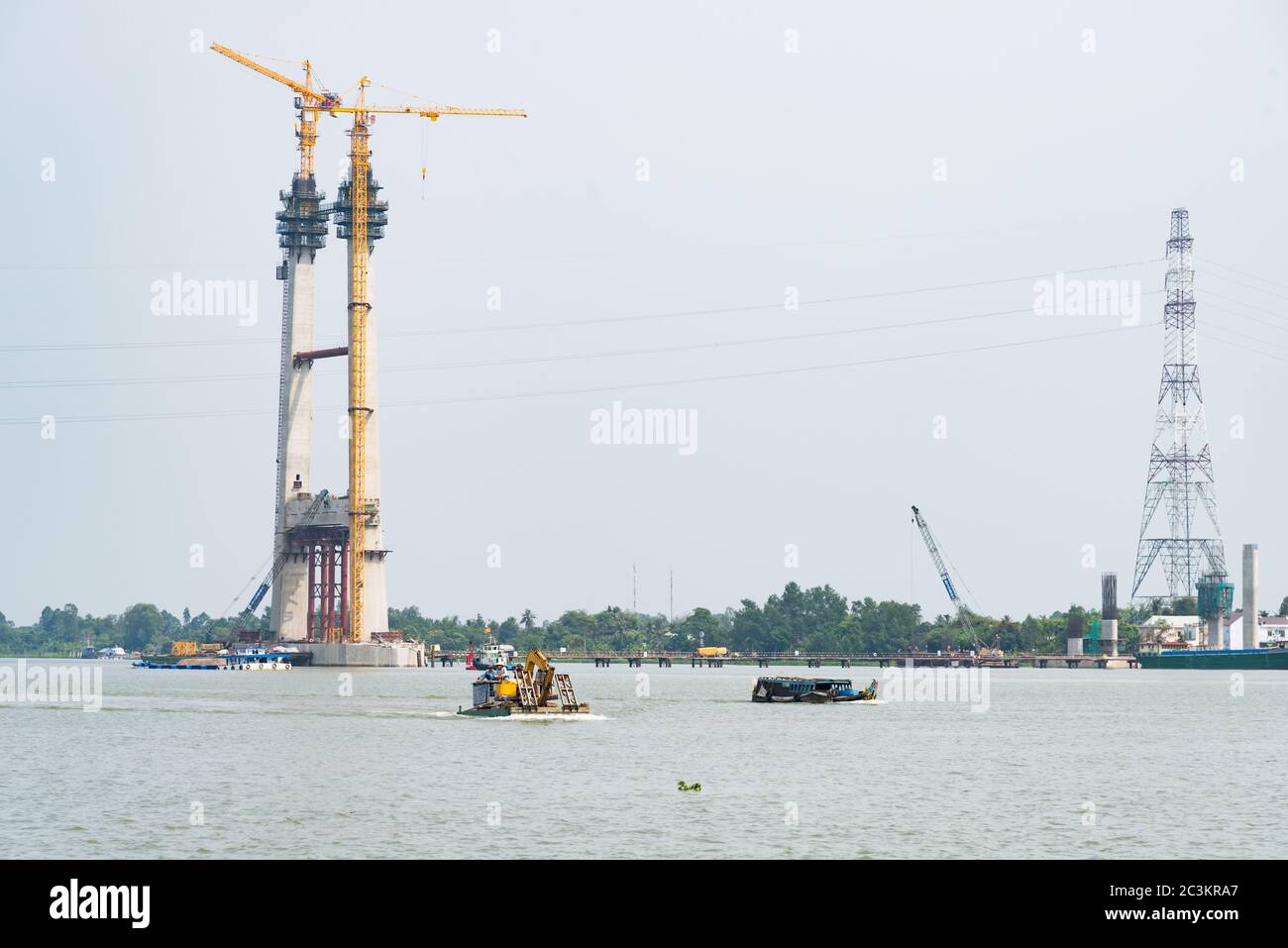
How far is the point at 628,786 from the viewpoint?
70.2 meters

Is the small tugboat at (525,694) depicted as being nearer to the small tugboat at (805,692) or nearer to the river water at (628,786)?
the river water at (628,786)

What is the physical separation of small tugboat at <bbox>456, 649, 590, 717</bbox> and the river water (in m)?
1.27

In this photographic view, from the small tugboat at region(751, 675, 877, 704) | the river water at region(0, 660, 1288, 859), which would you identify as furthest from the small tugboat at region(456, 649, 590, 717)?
the small tugboat at region(751, 675, 877, 704)

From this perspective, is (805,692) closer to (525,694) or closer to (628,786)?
(525,694)

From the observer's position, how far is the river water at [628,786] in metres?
53.1


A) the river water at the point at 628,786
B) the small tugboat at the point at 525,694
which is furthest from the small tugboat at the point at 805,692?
the small tugboat at the point at 525,694

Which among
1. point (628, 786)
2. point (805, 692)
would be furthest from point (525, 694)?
point (805, 692)

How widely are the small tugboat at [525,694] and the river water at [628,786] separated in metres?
1.27

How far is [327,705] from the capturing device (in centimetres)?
13775

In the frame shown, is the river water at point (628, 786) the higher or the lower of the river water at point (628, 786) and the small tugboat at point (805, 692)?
the higher

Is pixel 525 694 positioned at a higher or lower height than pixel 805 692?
higher

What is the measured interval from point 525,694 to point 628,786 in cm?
4098
